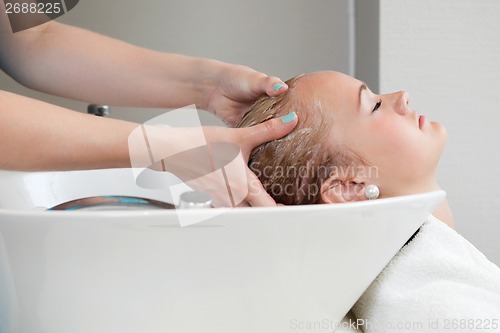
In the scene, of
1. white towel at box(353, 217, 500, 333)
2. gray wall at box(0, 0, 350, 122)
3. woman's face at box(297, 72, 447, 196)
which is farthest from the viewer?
gray wall at box(0, 0, 350, 122)

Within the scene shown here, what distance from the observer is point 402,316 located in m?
0.76

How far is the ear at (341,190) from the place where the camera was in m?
1.07

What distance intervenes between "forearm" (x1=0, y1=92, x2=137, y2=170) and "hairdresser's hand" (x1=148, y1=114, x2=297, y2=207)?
6cm

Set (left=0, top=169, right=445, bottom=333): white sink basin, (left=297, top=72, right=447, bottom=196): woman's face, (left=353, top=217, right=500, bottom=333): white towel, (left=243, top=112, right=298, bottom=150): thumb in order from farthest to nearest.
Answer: (left=297, top=72, right=447, bottom=196): woman's face
(left=243, top=112, right=298, bottom=150): thumb
(left=353, top=217, right=500, bottom=333): white towel
(left=0, top=169, right=445, bottom=333): white sink basin

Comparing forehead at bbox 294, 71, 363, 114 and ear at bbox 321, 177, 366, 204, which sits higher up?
forehead at bbox 294, 71, 363, 114

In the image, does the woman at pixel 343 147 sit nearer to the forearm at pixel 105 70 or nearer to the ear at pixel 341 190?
the ear at pixel 341 190

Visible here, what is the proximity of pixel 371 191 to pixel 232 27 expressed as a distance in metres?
1.52

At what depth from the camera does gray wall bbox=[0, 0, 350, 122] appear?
2.39 m

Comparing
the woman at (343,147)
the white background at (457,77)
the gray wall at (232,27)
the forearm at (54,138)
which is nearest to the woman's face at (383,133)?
the woman at (343,147)

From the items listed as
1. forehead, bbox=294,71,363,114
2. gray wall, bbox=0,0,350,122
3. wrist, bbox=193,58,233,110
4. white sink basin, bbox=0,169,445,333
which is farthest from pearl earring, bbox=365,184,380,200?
gray wall, bbox=0,0,350,122

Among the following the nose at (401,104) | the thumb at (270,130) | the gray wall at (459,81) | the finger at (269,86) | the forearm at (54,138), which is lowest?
the gray wall at (459,81)

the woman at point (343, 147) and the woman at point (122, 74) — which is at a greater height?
the woman at point (122, 74)

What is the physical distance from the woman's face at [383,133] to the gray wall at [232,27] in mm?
1324

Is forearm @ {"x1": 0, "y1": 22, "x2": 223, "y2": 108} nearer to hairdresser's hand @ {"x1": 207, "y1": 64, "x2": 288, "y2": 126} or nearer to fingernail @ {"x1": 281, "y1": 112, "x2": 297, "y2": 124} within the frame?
hairdresser's hand @ {"x1": 207, "y1": 64, "x2": 288, "y2": 126}
